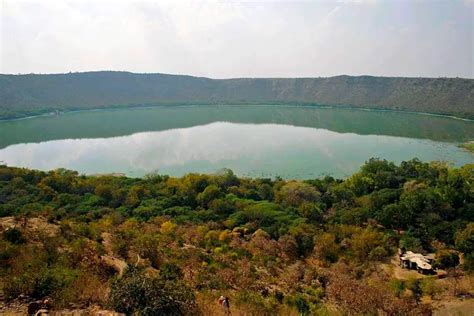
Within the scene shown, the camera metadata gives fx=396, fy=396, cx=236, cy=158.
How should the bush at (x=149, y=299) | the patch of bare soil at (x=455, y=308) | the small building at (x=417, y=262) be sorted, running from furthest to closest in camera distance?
the small building at (x=417, y=262) < the patch of bare soil at (x=455, y=308) < the bush at (x=149, y=299)

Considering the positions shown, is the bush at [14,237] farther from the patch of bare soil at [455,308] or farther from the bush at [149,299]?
the patch of bare soil at [455,308]

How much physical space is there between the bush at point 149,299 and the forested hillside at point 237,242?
0.07 feet

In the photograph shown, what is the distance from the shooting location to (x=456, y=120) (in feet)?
263

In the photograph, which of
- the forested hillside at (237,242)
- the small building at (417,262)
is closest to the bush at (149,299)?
the forested hillside at (237,242)

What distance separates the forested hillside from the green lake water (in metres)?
11.2

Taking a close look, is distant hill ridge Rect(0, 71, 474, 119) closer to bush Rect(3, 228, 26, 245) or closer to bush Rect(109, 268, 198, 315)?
bush Rect(3, 228, 26, 245)

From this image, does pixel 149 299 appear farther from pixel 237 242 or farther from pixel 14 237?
pixel 237 242

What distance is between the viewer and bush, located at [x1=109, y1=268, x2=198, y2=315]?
694cm

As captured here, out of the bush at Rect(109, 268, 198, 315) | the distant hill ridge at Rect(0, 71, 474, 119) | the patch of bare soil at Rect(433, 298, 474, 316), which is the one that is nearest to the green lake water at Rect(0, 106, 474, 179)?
the distant hill ridge at Rect(0, 71, 474, 119)

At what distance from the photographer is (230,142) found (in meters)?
56.3

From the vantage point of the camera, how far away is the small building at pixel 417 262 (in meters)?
14.2

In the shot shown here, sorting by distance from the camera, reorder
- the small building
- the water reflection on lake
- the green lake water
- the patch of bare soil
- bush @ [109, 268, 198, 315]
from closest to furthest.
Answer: bush @ [109, 268, 198, 315], the patch of bare soil, the small building, the water reflection on lake, the green lake water

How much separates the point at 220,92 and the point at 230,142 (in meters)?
86.4

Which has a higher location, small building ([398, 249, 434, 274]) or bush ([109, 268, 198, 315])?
bush ([109, 268, 198, 315])
